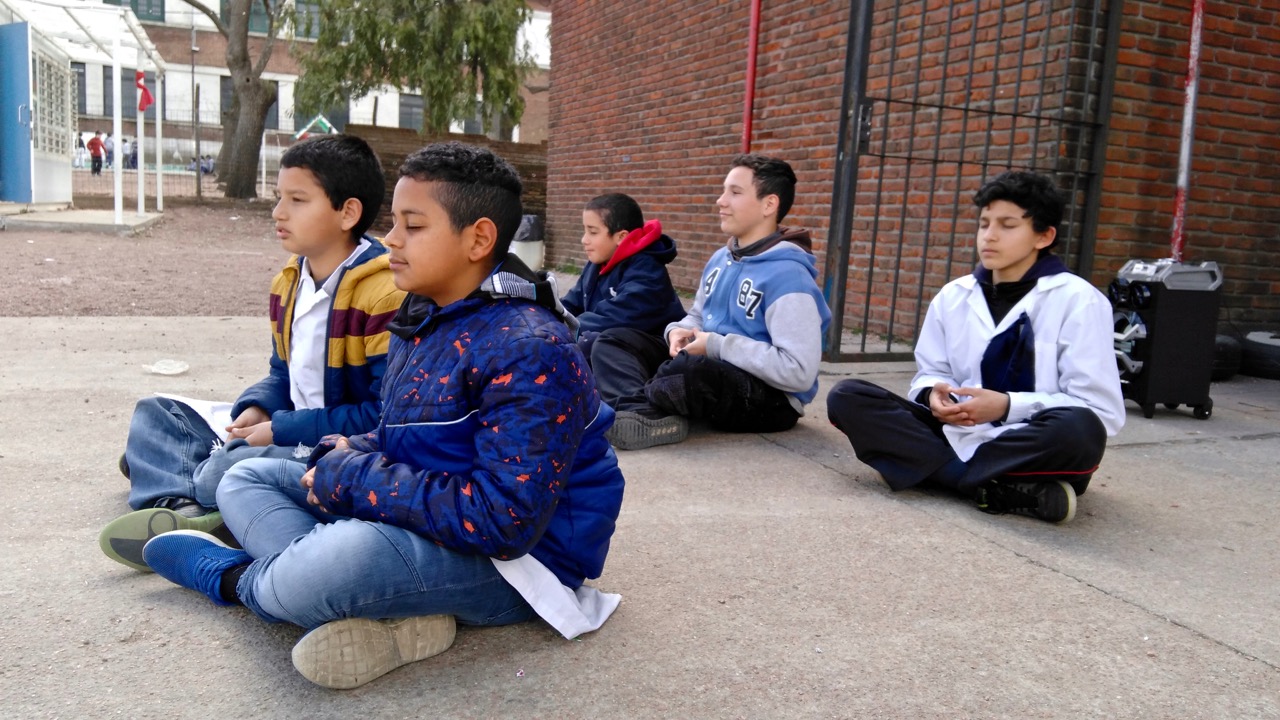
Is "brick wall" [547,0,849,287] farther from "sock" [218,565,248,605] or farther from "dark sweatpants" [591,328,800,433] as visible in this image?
"sock" [218,565,248,605]

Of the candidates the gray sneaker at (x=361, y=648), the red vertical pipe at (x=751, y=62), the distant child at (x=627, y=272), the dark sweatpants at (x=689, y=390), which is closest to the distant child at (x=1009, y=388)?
the dark sweatpants at (x=689, y=390)

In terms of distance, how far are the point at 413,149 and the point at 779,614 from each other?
16.2 m

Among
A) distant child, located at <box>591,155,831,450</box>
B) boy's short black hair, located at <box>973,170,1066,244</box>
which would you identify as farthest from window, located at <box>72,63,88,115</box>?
boy's short black hair, located at <box>973,170,1066,244</box>

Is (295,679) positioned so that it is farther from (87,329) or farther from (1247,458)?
(87,329)

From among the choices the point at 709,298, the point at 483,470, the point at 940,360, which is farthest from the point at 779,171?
the point at 483,470

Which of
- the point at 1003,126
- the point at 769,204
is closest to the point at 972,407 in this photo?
the point at 769,204

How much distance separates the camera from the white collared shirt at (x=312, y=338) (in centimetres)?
281

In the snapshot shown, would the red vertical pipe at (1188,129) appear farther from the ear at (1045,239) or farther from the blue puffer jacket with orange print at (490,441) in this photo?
the blue puffer jacket with orange print at (490,441)

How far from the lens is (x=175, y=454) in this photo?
3018 millimetres

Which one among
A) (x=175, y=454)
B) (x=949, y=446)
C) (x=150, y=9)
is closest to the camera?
(x=175, y=454)

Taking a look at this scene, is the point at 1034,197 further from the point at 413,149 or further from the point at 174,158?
the point at 174,158

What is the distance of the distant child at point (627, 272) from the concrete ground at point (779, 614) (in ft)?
3.02

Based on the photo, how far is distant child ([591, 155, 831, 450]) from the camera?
→ 4.10m

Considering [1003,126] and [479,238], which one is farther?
[1003,126]
